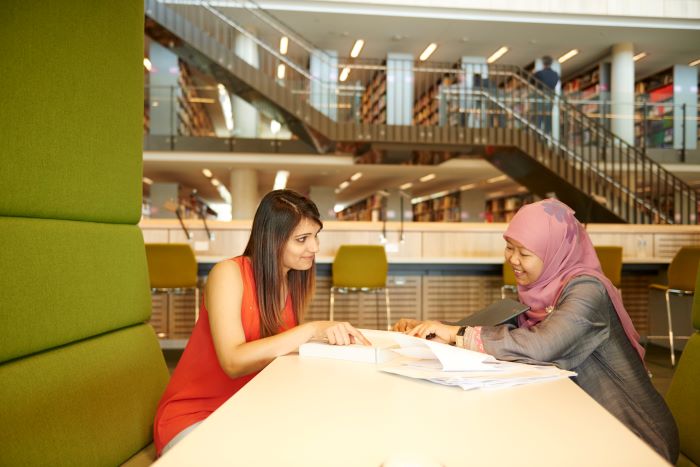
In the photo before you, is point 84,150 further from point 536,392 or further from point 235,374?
point 536,392

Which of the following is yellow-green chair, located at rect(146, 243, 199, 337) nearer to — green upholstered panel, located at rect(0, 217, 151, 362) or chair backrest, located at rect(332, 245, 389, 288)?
chair backrest, located at rect(332, 245, 389, 288)

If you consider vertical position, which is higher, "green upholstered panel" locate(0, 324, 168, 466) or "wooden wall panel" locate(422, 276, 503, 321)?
"green upholstered panel" locate(0, 324, 168, 466)

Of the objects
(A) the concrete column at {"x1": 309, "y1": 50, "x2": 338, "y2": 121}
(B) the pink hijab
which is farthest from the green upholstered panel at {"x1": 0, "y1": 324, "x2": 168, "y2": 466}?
(A) the concrete column at {"x1": 309, "y1": 50, "x2": 338, "y2": 121}

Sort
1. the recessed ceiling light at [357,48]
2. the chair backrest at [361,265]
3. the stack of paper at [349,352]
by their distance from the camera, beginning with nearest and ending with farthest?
the stack of paper at [349,352]
the chair backrest at [361,265]
the recessed ceiling light at [357,48]

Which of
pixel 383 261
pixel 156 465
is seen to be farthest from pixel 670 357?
pixel 156 465

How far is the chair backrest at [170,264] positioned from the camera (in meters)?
4.45

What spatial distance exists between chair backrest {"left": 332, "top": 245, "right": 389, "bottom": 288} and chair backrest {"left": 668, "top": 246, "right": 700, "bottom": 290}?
233cm

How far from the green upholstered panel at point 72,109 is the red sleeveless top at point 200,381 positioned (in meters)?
0.34

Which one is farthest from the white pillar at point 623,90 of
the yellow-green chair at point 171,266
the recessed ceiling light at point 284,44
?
the yellow-green chair at point 171,266

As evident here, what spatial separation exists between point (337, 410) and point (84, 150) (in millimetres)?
751

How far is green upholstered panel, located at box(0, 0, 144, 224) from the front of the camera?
0.97 meters

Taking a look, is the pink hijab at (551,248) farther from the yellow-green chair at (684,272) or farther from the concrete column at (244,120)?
the concrete column at (244,120)

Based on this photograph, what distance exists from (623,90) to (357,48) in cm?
536

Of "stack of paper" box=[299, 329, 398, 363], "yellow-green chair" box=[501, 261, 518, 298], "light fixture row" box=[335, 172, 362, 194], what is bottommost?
"yellow-green chair" box=[501, 261, 518, 298]
